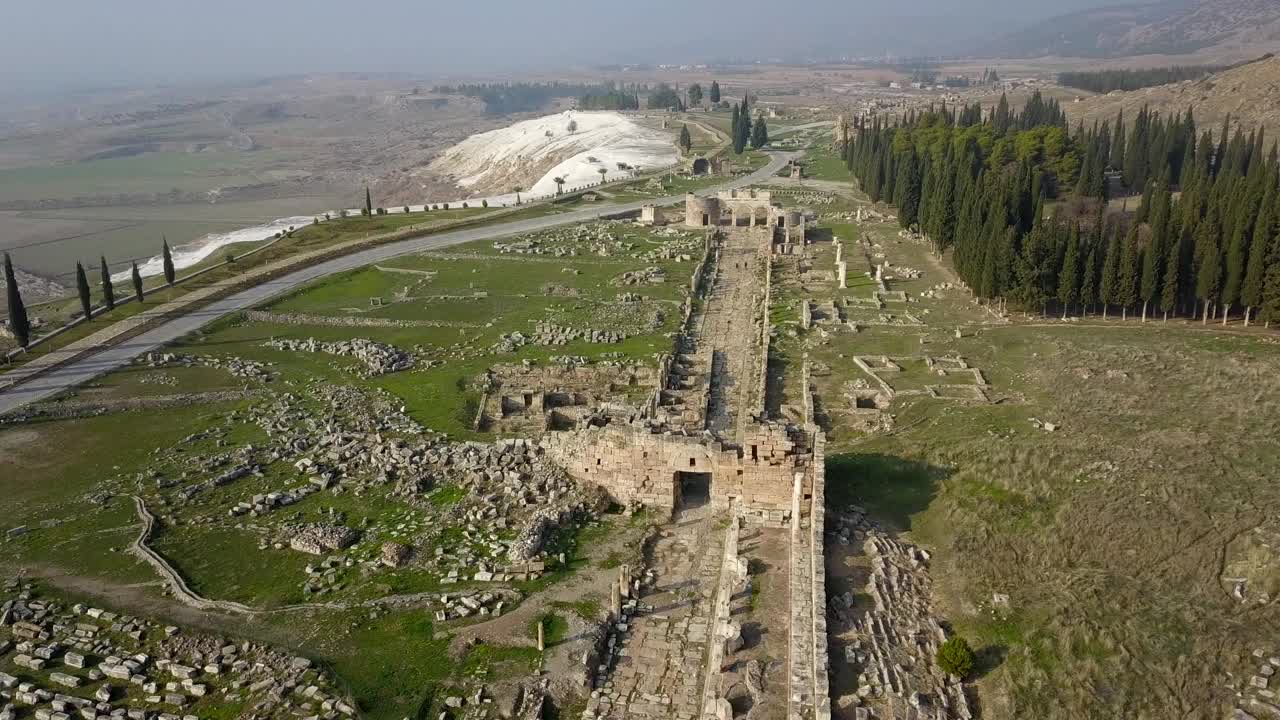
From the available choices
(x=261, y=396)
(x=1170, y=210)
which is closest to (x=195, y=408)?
(x=261, y=396)

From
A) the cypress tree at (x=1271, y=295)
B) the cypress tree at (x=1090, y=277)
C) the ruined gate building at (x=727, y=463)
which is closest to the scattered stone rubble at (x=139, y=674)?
the ruined gate building at (x=727, y=463)

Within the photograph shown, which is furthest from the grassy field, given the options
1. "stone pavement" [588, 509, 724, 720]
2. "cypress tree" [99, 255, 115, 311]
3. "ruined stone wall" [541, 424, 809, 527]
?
"cypress tree" [99, 255, 115, 311]

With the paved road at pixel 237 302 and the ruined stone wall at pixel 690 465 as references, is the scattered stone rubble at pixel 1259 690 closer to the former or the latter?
the ruined stone wall at pixel 690 465

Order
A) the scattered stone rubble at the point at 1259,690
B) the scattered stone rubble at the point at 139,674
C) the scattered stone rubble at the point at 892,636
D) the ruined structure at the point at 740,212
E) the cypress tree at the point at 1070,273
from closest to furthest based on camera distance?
the scattered stone rubble at the point at 1259,690, the scattered stone rubble at the point at 892,636, the scattered stone rubble at the point at 139,674, the cypress tree at the point at 1070,273, the ruined structure at the point at 740,212

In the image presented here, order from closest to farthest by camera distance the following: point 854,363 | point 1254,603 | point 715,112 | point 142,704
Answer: point 142,704 → point 1254,603 → point 854,363 → point 715,112

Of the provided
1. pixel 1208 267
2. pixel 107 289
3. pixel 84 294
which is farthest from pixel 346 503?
pixel 1208 267

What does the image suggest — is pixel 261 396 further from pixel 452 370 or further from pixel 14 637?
pixel 14 637

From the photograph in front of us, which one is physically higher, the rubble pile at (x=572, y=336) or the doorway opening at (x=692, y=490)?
the rubble pile at (x=572, y=336)
